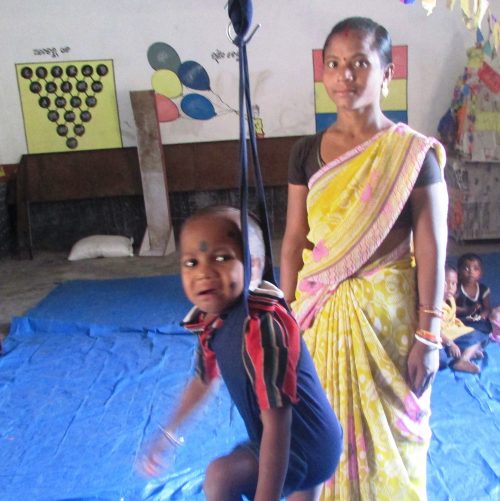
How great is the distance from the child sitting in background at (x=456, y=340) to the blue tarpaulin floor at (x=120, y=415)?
0.18 feet

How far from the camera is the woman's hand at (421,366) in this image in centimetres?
118

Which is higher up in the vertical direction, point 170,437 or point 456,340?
point 170,437

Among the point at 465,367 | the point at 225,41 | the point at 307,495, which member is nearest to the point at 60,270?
the point at 225,41

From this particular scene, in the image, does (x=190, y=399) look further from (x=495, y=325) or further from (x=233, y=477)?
(x=495, y=325)

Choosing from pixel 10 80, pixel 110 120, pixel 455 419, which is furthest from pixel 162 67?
pixel 455 419

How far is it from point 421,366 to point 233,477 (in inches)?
19.4

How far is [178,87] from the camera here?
495cm

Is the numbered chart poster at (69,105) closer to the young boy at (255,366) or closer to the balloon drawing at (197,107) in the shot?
the balloon drawing at (197,107)

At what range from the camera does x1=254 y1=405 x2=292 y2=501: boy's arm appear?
804 millimetres

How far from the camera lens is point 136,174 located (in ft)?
16.9

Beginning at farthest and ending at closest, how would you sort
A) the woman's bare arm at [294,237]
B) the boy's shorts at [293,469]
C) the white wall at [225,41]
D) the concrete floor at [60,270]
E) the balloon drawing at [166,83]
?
the balloon drawing at [166,83], the white wall at [225,41], the concrete floor at [60,270], the woman's bare arm at [294,237], the boy's shorts at [293,469]

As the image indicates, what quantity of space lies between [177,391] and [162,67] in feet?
10.8

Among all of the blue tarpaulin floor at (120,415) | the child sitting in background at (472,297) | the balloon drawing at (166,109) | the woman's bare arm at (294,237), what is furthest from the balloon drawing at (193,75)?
the woman's bare arm at (294,237)

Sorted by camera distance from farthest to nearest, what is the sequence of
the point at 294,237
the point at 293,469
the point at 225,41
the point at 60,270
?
the point at 225,41 < the point at 60,270 < the point at 294,237 < the point at 293,469
